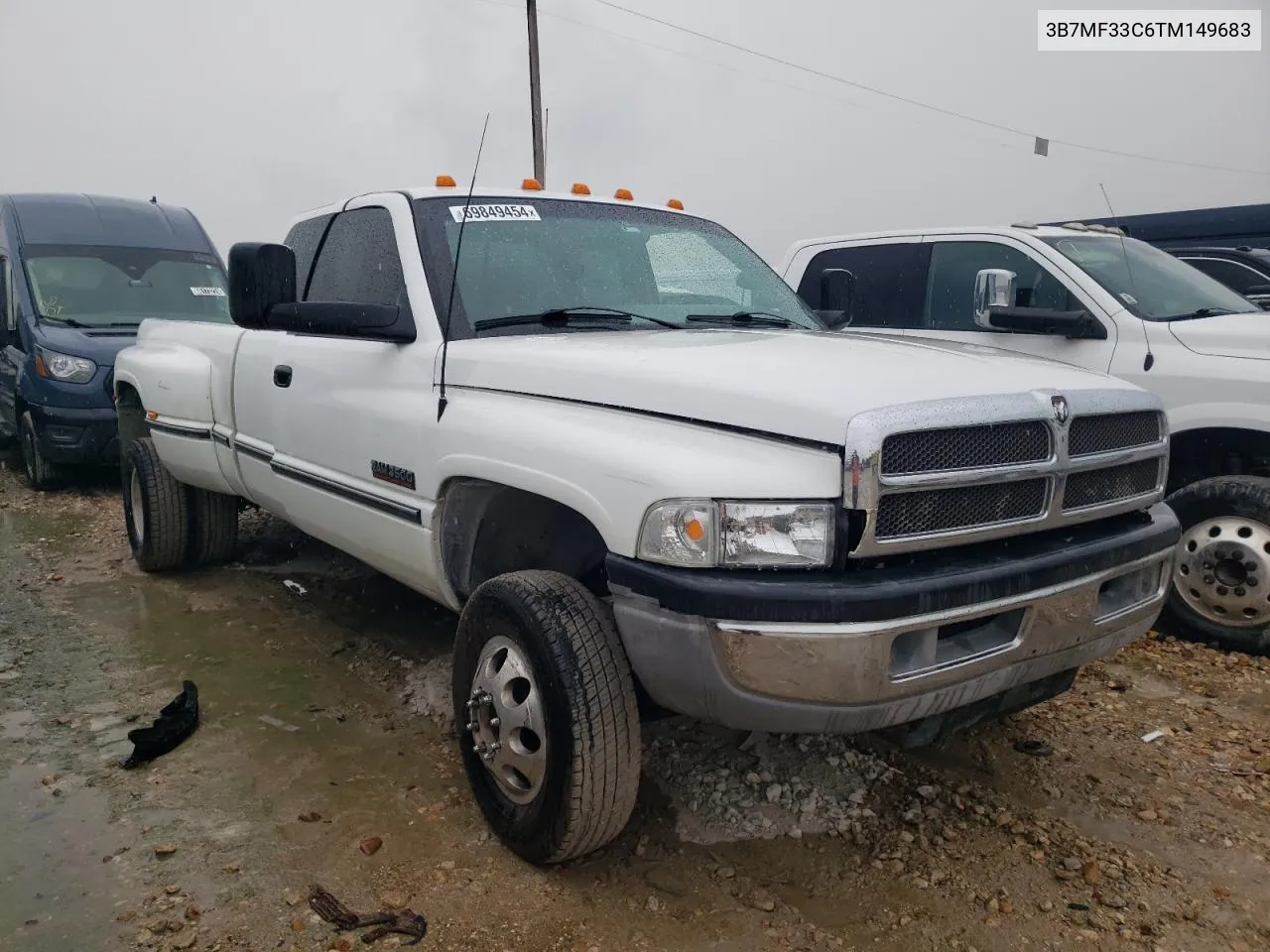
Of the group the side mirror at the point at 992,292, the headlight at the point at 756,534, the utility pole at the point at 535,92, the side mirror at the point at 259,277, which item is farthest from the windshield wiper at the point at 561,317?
the utility pole at the point at 535,92

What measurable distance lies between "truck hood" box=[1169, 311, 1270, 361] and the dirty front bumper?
2.47 meters

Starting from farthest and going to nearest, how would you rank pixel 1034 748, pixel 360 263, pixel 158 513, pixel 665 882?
pixel 158 513 < pixel 360 263 < pixel 1034 748 < pixel 665 882

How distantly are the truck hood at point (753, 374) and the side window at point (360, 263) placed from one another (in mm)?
606

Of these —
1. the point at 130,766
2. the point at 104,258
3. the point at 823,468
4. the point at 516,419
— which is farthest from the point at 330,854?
the point at 104,258

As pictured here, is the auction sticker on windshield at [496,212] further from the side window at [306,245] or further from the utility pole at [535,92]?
the utility pole at [535,92]

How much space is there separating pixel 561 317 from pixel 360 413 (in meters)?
0.82

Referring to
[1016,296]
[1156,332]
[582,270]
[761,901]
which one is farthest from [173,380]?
[1156,332]

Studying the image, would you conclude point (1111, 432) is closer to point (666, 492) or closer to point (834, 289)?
point (666, 492)

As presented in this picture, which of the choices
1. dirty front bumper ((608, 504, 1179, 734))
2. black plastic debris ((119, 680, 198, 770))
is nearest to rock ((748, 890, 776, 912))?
dirty front bumper ((608, 504, 1179, 734))

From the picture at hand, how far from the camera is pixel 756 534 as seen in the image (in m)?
2.20

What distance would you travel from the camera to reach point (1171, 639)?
4.44 m

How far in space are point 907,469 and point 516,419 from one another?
3.58 feet

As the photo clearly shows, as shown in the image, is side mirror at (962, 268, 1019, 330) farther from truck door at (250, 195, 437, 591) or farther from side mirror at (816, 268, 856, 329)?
truck door at (250, 195, 437, 591)

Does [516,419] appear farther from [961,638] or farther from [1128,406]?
[1128,406]
